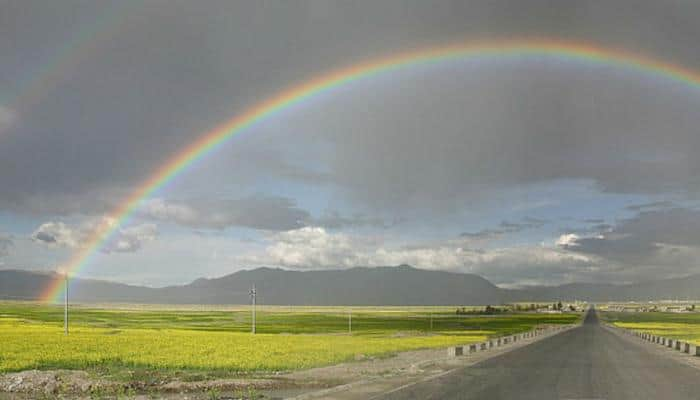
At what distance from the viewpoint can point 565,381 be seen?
2983 centimetres

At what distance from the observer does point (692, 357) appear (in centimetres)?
5138

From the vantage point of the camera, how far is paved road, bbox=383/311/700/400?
985 inches

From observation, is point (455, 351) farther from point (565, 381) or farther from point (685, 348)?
point (685, 348)

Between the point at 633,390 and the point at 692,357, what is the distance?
2849cm

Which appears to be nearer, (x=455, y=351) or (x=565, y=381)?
(x=565, y=381)

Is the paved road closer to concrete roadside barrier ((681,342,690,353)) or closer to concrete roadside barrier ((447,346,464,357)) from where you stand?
concrete roadside barrier ((447,346,464,357))

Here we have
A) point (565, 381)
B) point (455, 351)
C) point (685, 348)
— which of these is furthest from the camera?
point (685, 348)

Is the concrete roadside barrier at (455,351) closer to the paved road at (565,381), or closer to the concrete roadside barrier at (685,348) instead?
the paved road at (565,381)

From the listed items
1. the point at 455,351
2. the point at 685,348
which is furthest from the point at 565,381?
the point at 685,348

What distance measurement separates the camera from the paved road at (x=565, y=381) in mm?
25016

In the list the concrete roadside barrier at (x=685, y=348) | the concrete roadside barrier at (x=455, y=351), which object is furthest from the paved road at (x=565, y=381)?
the concrete roadside barrier at (x=685, y=348)

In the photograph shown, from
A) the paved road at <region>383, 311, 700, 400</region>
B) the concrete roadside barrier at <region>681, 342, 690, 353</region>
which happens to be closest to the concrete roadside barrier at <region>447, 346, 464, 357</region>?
the paved road at <region>383, 311, 700, 400</region>

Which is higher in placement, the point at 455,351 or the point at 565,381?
the point at 565,381

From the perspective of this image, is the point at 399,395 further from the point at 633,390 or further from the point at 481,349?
the point at 481,349
